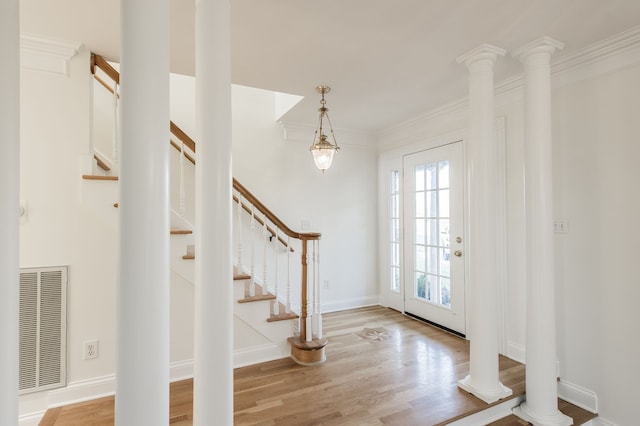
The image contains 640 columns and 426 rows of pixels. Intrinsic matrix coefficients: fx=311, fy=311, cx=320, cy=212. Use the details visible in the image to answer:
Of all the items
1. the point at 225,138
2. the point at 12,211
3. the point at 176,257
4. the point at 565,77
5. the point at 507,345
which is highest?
the point at 565,77

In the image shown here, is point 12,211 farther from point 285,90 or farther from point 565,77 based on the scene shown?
point 565,77

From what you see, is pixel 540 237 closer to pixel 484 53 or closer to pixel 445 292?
pixel 484 53

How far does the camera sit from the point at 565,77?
2.37m

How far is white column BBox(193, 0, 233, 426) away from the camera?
1394mm

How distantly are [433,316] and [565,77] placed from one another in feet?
8.49

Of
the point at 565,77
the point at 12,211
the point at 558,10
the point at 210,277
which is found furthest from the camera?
the point at 565,77

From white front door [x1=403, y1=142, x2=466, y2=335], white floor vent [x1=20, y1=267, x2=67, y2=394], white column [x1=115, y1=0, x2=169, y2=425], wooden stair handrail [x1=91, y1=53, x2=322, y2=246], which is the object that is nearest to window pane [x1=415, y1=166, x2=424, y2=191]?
white front door [x1=403, y1=142, x2=466, y2=335]

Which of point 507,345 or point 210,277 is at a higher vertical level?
point 210,277

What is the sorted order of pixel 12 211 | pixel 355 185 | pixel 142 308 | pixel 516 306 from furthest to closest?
pixel 355 185 → pixel 516 306 → pixel 142 308 → pixel 12 211

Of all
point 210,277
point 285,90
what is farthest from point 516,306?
point 285,90

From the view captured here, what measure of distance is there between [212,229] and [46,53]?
1914mm

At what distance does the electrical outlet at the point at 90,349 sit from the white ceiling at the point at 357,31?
208cm

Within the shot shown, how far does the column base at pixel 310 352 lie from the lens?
268cm

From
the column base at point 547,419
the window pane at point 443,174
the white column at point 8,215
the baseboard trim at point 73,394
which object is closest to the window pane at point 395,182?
the window pane at point 443,174
